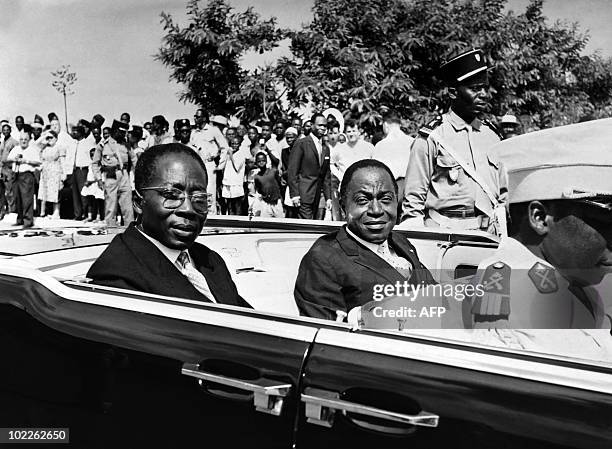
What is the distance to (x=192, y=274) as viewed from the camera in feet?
8.57

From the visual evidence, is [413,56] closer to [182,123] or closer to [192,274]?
[182,123]

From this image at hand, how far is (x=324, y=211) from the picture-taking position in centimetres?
1021

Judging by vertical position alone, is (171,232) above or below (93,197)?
below

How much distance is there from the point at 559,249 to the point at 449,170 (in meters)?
2.45

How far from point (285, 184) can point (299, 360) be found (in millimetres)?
8988

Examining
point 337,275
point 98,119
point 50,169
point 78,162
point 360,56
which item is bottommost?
point 337,275

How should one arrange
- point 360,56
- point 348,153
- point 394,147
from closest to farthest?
1. point 394,147
2. point 348,153
3. point 360,56

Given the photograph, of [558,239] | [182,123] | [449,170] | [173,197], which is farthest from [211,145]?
[558,239]

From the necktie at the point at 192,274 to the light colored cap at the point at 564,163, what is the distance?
116 centimetres

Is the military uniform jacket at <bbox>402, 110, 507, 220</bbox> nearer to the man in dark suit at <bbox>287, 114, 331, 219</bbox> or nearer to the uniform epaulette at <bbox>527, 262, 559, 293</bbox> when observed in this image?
the uniform epaulette at <bbox>527, 262, 559, 293</bbox>

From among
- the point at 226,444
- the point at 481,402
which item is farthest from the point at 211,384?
the point at 481,402

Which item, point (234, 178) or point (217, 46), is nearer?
point (234, 178)

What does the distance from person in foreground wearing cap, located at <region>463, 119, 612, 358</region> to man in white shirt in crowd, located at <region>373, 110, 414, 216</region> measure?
5959 mm

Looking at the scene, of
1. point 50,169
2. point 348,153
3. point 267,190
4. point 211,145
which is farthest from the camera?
point 50,169
